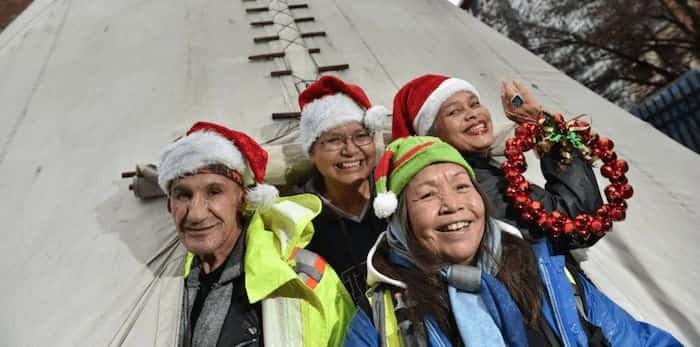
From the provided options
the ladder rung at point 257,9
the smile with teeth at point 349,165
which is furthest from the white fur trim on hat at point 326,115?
the ladder rung at point 257,9

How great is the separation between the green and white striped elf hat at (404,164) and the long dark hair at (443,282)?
0.03 metres

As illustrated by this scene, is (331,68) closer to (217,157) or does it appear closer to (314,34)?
(314,34)

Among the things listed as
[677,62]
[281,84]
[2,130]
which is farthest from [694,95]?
[2,130]

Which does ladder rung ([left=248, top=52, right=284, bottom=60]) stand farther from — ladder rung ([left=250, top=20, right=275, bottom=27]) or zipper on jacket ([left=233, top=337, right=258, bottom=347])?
zipper on jacket ([left=233, top=337, right=258, bottom=347])

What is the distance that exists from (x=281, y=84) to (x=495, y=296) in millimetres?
1456

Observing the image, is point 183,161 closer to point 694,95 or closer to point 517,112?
point 517,112

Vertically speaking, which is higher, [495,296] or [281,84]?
[281,84]

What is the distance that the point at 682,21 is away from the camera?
6.89 m

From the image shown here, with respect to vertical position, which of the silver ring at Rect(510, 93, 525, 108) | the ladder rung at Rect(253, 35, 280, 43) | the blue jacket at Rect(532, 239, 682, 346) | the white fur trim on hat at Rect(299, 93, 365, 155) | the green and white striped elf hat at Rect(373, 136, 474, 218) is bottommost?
the blue jacket at Rect(532, 239, 682, 346)

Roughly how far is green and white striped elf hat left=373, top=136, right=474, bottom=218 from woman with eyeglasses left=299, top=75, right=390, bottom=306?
12.2 inches

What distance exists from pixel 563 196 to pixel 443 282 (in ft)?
1.32

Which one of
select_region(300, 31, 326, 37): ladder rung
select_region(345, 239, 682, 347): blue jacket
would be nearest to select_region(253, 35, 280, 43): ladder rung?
select_region(300, 31, 326, 37): ladder rung

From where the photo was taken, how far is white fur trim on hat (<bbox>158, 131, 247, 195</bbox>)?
1257mm

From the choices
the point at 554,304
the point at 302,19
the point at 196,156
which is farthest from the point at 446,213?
the point at 302,19
